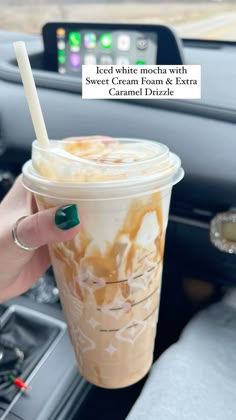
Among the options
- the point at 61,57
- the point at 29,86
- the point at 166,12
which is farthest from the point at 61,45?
the point at 29,86

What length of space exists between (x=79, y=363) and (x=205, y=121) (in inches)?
14.9

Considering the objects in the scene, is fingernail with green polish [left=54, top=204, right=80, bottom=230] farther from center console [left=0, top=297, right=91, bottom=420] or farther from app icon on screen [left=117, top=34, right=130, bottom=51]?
app icon on screen [left=117, top=34, right=130, bottom=51]

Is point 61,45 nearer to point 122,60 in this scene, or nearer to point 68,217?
point 122,60

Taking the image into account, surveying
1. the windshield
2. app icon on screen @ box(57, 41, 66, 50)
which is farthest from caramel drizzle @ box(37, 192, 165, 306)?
the windshield

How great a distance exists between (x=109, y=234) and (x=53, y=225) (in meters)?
0.05

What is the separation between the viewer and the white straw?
44cm

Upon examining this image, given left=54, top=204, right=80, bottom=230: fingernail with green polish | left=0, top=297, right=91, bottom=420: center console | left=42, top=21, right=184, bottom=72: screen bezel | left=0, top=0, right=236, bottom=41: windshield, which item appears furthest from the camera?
left=0, top=0, right=236, bottom=41: windshield

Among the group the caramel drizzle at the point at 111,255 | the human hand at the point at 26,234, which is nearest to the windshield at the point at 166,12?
the human hand at the point at 26,234

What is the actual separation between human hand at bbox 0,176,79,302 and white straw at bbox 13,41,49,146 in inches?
3.0

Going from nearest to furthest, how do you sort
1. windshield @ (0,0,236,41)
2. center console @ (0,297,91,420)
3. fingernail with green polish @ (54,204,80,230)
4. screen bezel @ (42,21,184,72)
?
fingernail with green polish @ (54,204,80,230) → center console @ (0,297,91,420) → screen bezel @ (42,21,184,72) → windshield @ (0,0,236,41)

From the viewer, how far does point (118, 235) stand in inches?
18.1

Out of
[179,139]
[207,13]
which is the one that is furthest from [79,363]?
[207,13]

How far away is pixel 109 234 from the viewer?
46 cm

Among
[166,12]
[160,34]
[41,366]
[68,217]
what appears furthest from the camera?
[166,12]
